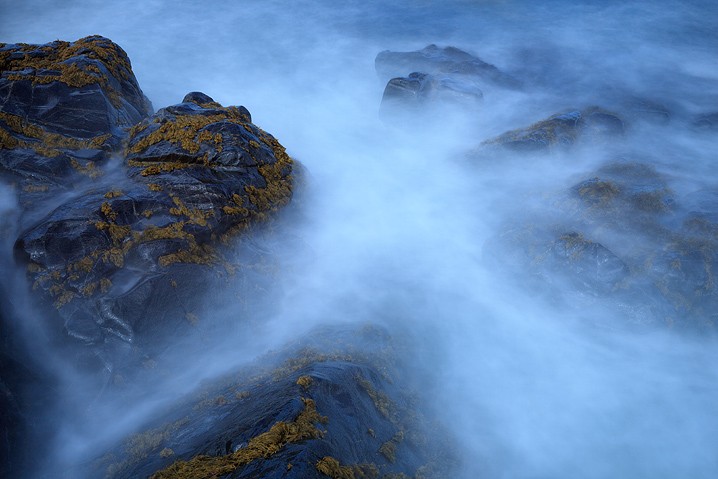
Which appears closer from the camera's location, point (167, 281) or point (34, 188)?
point (167, 281)

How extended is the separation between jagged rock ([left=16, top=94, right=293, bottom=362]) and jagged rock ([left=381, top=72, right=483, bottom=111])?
29.3ft

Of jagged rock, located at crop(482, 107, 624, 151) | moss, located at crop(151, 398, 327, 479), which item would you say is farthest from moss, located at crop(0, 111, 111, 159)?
jagged rock, located at crop(482, 107, 624, 151)

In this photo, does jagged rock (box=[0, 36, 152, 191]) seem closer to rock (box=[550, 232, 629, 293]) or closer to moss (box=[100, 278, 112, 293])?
moss (box=[100, 278, 112, 293])

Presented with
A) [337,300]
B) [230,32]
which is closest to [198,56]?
[230,32]

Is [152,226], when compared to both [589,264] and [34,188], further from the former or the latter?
[589,264]

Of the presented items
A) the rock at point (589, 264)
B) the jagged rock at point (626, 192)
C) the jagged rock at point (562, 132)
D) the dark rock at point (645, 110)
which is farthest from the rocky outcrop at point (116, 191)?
the dark rock at point (645, 110)

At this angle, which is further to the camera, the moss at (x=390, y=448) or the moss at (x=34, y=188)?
the moss at (x=34, y=188)

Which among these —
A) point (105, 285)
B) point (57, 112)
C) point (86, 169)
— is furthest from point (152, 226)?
point (57, 112)

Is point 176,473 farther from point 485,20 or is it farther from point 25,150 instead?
point 485,20

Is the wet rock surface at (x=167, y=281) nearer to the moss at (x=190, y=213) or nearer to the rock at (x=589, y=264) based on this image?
the moss at (x=190, y=213)

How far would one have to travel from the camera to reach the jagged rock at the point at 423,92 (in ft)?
55.6

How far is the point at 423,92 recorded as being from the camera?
55.7 feet

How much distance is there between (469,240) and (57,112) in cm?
1016

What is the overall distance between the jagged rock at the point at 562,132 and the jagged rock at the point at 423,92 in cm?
312
